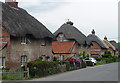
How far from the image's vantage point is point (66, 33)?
43938 millimetres

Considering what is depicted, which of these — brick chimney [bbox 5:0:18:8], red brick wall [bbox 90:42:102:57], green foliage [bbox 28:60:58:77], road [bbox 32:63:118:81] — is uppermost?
brick chimney [bbox 5:0:18:8]

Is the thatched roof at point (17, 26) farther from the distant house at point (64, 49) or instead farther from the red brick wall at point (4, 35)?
the distant house at point (64, 49)

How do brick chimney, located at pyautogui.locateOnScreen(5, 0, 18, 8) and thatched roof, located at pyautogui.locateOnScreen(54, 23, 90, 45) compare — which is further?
thatched roof, located at pyautogui.locateOnScreen(54, 23, 90, 45)

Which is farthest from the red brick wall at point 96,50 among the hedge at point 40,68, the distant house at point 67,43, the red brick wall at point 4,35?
the hedge at point 40,68

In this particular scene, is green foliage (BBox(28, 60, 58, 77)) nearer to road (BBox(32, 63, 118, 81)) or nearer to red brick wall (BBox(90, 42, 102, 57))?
road (BBox(32, 63, 118, 81))

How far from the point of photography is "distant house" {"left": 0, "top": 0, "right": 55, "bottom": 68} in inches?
940

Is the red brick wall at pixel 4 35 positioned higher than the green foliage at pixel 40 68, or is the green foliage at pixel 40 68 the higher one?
the red brick wall at pixel 4 35

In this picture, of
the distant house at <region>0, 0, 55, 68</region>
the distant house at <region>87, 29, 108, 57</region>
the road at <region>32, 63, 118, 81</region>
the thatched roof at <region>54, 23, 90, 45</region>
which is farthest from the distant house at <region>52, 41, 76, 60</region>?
the road at <region>32, 63, 118, 81</region>

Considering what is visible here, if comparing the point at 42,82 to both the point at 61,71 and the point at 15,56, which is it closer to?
the point at 61,71

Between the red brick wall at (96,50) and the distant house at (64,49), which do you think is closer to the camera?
the distant house at (64,49)

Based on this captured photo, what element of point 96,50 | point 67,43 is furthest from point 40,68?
point 96,50

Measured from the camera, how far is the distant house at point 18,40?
23.9m

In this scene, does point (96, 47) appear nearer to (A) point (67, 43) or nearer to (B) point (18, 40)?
(A) point (67, 43)

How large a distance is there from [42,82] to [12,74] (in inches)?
134
